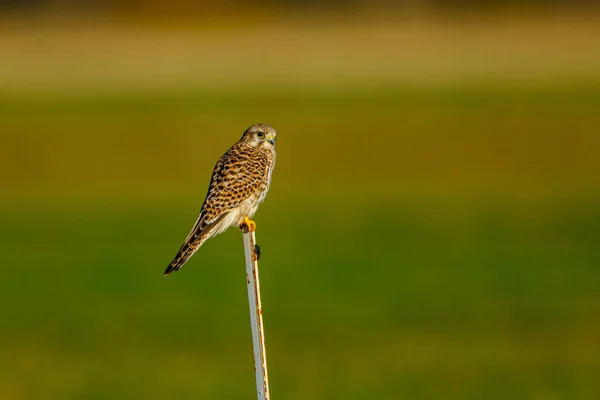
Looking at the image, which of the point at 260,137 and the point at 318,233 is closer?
the point at 260,137

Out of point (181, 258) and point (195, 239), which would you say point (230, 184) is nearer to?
point (195, 239)

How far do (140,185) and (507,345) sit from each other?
57.6ft

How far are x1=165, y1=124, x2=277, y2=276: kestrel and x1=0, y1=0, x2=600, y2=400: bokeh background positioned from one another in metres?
4.84

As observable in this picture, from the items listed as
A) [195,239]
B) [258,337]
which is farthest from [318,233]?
[258,337]

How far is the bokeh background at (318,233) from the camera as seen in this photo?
13750 millimetres

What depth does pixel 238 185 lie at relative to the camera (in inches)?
286

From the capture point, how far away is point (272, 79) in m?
59.8

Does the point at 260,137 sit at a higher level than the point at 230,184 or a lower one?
higher

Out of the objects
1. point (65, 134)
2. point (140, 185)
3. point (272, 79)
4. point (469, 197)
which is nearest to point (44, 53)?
point (272, 79)

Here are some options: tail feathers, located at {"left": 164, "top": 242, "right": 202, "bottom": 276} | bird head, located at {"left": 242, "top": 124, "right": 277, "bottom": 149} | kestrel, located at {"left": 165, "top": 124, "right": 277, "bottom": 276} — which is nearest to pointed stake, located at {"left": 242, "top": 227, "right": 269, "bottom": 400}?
tail feathers, located at {"left": 164, "top": 242, "right": 202, "bottom": 276}

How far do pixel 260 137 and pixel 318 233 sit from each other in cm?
1627

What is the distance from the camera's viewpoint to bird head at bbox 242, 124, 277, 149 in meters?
7.81

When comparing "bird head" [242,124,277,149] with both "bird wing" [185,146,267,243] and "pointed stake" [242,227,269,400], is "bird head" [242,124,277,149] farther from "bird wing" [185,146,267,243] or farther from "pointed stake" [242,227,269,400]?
"pointed stake" [242,227,269,400]

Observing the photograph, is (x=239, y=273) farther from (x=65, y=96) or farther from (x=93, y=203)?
(x=65, y=96)
